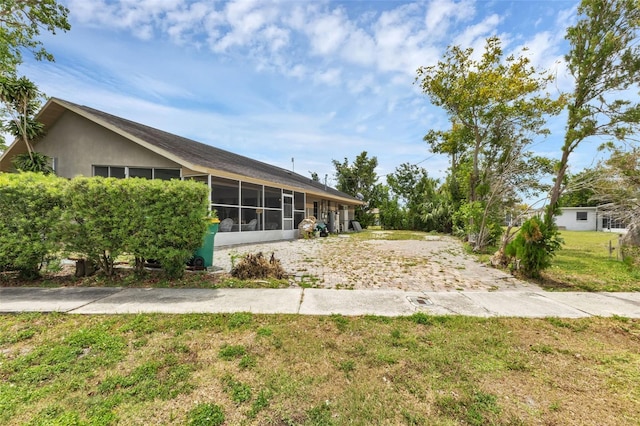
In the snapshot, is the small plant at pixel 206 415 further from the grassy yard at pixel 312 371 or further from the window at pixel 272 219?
the window at pixel 272 219

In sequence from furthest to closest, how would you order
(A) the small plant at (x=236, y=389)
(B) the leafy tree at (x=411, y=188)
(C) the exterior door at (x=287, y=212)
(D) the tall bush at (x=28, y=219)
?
(B) the leafy tree at (x=411, y=188), (C) the exterior door at (x=287, y=212), (D) the tall bush at (x=28, y=219), (A) the small plant at (x=236, y=389)

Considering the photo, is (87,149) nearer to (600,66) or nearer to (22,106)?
(22,106)

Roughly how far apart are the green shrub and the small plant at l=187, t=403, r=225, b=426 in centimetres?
703

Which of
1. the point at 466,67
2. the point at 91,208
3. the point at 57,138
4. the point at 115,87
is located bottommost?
the point at 91,208

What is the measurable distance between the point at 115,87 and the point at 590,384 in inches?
670

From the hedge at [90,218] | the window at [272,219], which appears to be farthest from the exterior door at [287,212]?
the hedge at [90,218]

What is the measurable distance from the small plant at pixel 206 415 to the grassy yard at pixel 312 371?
10 mm

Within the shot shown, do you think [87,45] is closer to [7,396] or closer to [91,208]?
[91,208]

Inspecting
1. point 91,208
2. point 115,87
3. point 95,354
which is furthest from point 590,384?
point 115,87

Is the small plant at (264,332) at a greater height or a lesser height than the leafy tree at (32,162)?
lesser

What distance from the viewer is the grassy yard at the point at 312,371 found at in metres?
1.96

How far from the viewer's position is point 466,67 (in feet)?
45.9

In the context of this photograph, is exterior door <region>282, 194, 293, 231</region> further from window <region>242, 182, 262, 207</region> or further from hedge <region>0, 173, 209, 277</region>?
hedge <region>0, 173, 209, 277</region>

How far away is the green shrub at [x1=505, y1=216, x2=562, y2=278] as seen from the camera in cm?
590
